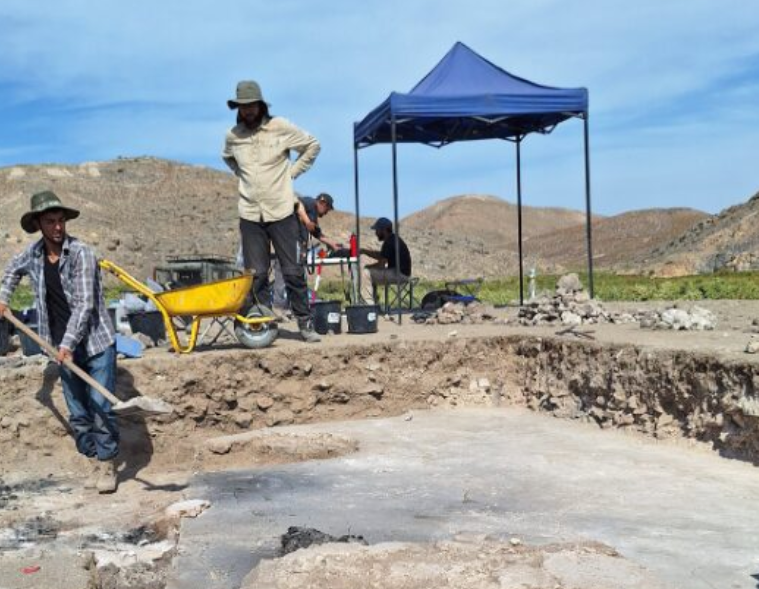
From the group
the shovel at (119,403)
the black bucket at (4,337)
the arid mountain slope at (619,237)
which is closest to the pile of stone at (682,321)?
the shovel at (119,403)

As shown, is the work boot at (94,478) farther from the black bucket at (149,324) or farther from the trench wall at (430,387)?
the black bucket at (149,324)

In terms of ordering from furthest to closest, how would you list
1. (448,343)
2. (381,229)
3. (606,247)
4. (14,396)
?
(606,247) < (381,229) < (448,343) < (14,396)

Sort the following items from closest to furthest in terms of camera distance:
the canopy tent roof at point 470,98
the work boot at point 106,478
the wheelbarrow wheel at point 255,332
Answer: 1. the work boot at point 106,478
2. the wheelbarrow wheel at point 255,332
3. the canopy tent roof at point 470,98

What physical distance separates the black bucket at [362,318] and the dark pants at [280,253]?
71 centimetres

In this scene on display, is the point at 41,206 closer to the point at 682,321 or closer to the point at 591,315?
the point at 682,321

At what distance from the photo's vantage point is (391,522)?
4.76m

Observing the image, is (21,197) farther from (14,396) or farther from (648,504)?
(648,504)

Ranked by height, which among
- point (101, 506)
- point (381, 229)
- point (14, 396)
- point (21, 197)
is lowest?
point (101, 506)

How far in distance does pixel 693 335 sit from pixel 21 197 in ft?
143

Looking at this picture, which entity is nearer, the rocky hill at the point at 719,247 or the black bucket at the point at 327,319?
the black bucket at the point at 327,319

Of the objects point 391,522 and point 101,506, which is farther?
point 101,506

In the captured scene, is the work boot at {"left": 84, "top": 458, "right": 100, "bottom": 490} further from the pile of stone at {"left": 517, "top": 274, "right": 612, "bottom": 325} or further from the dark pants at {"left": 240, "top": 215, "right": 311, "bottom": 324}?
the pile of stone at {"left": 517, "top": 274, "right": 612, "bottom": 325}

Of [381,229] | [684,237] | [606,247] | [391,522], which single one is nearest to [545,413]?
[391,522]

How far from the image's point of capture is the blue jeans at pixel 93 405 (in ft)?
19.2
